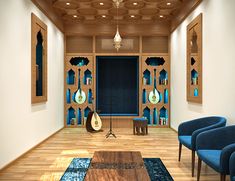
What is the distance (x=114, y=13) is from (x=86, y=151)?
4.20 metres

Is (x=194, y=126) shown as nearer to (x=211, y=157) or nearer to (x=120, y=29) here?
(x=211, y=157)

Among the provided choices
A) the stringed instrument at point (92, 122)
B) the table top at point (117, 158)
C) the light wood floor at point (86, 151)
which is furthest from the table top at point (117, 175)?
the stringed instrument at point (92, 122)

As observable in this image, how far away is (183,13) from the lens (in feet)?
23.0

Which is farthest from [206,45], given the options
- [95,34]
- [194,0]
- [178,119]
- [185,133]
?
[95,34]

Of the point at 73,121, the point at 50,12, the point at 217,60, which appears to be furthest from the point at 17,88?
the point at 73,121

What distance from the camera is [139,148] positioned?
5809 millimetres

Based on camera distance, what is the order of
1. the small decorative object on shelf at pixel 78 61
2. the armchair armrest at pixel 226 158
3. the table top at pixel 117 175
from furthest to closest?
the small decorative object on shelf at pixel 78 61 < the armchair armrest at pixel 226 158 < the table top at pixel 117 175

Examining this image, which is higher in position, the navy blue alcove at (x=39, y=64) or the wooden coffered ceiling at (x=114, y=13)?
the wooden coffered ceiling at (x=114, y=13)

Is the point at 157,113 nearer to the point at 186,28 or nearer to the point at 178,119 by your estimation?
the point at 178,119

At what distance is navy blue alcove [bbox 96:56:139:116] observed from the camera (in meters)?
9.63

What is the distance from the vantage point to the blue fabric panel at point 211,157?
290cm

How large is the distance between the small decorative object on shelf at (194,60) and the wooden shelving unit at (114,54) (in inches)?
98.2

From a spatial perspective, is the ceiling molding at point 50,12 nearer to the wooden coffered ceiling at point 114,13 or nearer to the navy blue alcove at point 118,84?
the wooden coffered ceiling at point 114,13

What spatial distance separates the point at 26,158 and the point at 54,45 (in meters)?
3.64
